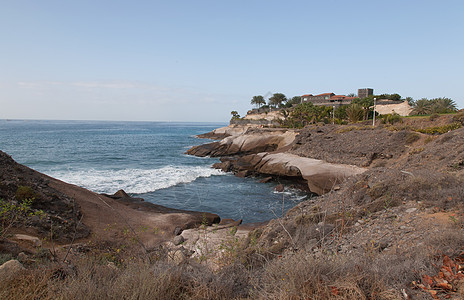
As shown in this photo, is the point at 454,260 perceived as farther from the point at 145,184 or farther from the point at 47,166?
the point at 47,166

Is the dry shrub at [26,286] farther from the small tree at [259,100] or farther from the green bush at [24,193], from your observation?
the small tree at [259,100]

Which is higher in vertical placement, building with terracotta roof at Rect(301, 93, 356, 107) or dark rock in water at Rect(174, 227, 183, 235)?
building with terracotta roof at Rect(301, 93, 356, 107)

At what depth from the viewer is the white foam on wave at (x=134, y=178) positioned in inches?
891

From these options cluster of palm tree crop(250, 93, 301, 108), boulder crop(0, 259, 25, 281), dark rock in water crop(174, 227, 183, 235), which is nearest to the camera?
boulder crop(0, 259, 25, 281)

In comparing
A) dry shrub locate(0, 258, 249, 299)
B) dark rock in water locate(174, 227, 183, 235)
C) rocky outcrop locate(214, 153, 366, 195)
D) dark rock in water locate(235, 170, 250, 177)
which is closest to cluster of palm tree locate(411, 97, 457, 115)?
rocky outcrop locate(214, 153, 366, 195)

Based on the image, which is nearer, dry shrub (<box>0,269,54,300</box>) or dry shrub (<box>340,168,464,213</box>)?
dry shrub (<box>0,269,54,300</box>)

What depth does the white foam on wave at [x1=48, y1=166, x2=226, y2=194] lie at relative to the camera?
74.2 ft

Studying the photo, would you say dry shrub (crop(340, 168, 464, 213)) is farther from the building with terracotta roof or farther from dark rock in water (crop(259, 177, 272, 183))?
the building with terracotta roof

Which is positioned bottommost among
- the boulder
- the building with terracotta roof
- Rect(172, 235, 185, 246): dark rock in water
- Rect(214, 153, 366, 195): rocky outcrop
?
Rect(172, 235, 185, 246): dark rock in water

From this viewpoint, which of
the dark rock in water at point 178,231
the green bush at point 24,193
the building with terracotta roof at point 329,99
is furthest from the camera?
the building with terracotta roof at point 329,99

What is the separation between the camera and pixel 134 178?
2628 centimetres

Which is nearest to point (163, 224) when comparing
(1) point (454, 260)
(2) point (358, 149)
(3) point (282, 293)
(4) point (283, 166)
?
(3) point (282, 293)

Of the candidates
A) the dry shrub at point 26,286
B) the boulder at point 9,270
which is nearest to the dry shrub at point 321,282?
the dry shrub at point 26,286

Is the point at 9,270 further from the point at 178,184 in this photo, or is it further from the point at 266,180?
the point at 266,180
